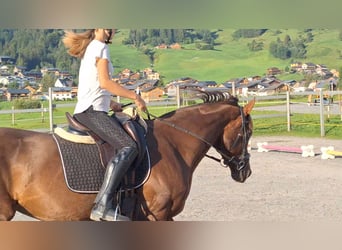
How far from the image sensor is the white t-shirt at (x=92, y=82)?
285 centimetres

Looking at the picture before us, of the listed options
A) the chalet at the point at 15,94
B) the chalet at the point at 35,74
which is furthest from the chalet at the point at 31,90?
→ the chalet at the point at 35,74

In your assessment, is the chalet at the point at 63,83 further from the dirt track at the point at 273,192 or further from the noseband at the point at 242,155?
the noseband at the point at 242,155

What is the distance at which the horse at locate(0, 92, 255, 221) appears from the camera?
9.49 feet

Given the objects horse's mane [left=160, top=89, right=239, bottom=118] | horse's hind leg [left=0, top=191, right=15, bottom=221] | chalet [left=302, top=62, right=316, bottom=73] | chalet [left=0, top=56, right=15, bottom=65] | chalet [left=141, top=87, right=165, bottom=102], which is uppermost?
horse's mane [left=160, top=89, right=239, bottom=118]

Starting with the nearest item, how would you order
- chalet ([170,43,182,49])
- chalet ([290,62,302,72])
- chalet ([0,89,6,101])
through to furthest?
chalet ([0,89,6,101]), chalet ([170,43,182,49]), chalet ([290,62,302,72])

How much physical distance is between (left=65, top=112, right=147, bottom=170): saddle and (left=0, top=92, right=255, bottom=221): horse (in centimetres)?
8

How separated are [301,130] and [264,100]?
1.65 metres

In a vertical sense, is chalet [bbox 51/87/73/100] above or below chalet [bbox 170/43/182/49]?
below

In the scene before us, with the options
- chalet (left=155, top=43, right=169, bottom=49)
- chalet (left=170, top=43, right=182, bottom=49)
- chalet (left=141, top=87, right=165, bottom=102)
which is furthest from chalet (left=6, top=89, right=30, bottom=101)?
chalet (left=170, top=43, right=182, bottom=49)

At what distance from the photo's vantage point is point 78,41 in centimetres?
291

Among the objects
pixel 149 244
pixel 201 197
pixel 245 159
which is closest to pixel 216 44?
pixel 201 197

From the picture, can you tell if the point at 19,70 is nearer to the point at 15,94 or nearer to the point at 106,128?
the point at 15,94

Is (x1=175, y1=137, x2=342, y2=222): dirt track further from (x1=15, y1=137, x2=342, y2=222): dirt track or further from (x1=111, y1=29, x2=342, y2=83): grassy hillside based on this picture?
(x1=111, y1=29, x2=342, y2=83): grassy hillside
